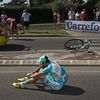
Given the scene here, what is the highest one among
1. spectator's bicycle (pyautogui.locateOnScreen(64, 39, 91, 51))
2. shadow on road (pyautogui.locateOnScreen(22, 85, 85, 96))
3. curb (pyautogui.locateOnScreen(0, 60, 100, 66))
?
spectator's bicycle (pyautogui.locateOnScreen(64, 39, 91, 51))

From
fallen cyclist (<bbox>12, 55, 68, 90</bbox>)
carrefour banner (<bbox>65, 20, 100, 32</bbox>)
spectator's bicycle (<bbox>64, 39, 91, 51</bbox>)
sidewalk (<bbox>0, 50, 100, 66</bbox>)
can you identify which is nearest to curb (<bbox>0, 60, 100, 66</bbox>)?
sidewalk (<bbox>0, 50, 100, 66</bbox>)

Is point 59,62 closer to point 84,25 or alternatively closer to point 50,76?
point 50,76

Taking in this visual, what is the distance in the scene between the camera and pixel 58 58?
15.4 m

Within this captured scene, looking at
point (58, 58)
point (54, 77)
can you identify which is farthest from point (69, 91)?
point (58, 58)

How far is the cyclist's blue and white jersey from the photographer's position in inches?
408

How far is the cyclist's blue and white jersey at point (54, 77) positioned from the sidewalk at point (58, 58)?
3.68m

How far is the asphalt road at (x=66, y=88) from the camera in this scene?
386 inches

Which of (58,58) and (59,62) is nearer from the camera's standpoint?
(59,62)

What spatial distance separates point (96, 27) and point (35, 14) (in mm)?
21179

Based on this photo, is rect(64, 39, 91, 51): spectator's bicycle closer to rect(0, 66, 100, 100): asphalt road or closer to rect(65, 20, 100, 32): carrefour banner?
rect(0, 66, 100, 100): asphalt road

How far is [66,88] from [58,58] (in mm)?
4634

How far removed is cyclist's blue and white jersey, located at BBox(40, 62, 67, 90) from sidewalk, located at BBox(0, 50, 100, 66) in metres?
3.68

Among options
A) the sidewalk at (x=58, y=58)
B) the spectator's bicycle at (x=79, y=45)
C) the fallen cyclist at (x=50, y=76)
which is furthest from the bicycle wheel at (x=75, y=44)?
the fallen cyclist at (x=50, y=76)

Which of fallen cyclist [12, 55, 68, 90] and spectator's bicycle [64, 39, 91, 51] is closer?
fallen cyclist [12, 55, 68, 90]
